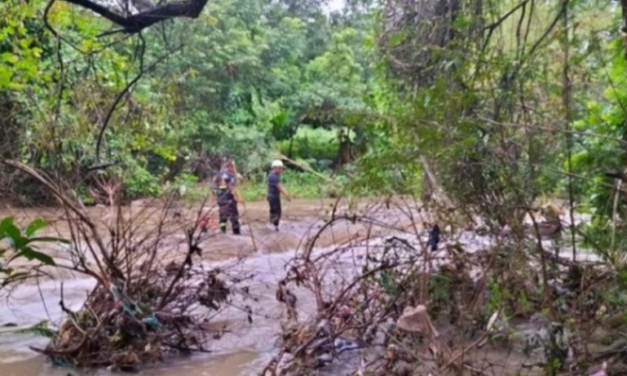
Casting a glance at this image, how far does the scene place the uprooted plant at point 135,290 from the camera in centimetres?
662

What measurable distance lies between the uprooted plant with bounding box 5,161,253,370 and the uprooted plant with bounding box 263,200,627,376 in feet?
3.01

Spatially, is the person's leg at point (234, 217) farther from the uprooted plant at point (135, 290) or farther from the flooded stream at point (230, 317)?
the uprooted plant at point (135, 290)

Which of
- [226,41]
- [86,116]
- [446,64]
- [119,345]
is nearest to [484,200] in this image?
[446,64]

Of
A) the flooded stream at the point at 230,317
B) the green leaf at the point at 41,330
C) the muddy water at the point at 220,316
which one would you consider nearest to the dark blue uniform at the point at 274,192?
the muddy water at the point at 220,316

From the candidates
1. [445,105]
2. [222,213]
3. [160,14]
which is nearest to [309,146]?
[222,213]

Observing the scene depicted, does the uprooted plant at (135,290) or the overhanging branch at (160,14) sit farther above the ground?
the overhanging branch at (160,14)

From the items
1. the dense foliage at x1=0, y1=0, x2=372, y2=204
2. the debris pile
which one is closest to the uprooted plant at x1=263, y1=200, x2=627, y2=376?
the debris pile

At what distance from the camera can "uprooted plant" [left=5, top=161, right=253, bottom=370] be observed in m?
6.62

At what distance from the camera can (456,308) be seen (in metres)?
6.15

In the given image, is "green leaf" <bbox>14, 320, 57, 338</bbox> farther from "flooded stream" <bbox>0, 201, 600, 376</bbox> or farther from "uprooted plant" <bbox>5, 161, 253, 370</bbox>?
"uprooted plant" <bbox>5, 161, 253, 370</bbox>

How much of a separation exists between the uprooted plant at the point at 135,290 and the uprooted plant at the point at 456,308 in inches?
36.1

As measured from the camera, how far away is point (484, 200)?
6.30 meters

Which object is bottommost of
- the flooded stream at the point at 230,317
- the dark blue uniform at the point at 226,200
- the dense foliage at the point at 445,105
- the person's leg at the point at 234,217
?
the flooded stream at the point at 230,317

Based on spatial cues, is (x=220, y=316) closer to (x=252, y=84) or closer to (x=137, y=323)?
(x=137, y=323)
